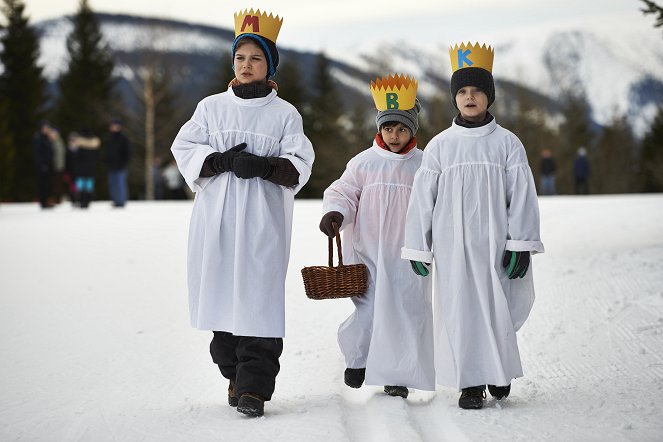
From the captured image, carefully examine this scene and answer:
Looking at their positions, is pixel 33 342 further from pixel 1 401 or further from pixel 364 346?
pixel 364 346

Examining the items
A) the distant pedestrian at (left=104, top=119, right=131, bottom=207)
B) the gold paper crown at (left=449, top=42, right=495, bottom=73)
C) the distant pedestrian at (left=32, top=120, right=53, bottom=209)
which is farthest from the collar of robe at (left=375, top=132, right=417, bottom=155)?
the distant pedestrian at (left=32, top=120, right=53, bottom=209)

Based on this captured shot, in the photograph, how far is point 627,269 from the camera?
9.83m

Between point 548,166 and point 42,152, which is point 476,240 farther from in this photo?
point 548,166

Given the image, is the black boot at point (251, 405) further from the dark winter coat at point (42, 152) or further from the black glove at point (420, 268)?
the dark winter coat at point (42, 152)

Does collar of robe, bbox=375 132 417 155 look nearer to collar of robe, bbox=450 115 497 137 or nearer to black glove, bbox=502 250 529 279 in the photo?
collar of robe, bbox=450 115 497 137

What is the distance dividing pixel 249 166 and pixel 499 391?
1.96 metres

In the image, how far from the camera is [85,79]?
49969mm

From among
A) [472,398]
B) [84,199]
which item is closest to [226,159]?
[472,398]

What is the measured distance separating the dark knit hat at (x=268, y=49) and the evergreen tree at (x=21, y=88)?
40784 millimetres

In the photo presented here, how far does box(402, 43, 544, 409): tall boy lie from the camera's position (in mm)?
5566

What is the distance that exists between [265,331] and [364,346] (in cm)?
88

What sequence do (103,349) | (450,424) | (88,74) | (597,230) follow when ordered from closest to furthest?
(450,424), (103,349), (597,230), (88,74)

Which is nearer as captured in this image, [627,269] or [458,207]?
[458,207]

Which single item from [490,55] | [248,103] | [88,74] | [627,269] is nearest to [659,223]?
[627,269]
